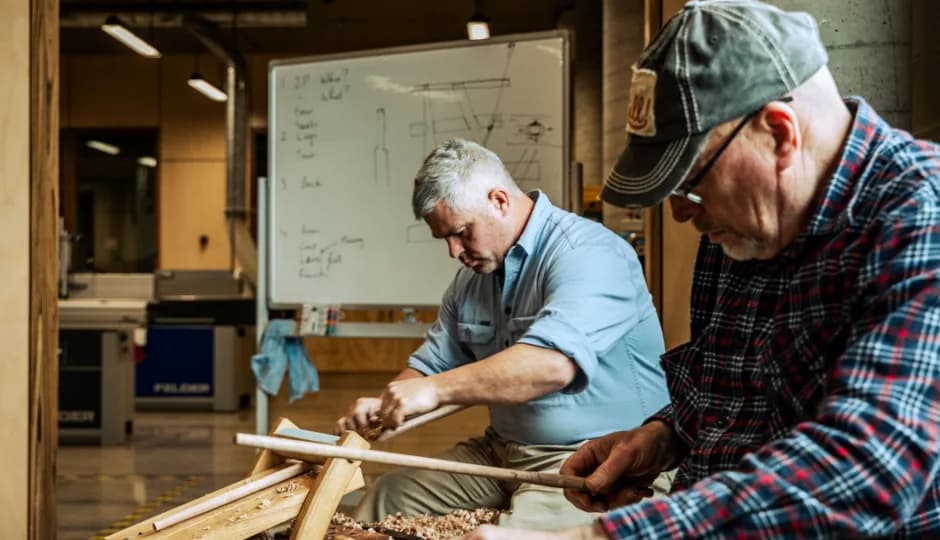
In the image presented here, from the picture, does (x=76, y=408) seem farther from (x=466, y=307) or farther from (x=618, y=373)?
(x=618, y=373)

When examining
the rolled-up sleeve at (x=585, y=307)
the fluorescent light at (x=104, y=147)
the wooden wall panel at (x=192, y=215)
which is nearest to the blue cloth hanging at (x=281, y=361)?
the rolled-up sleeve at (x=585, y=307)

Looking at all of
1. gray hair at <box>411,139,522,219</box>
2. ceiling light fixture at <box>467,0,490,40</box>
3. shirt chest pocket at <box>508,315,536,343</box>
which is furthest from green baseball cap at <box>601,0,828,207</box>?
ceiling light fixture at <box>467,0,490,40</box>

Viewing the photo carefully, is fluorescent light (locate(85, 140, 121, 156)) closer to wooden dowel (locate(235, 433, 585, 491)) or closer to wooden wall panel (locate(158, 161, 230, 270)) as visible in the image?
wooden wall panel (locate(158, 161, 230, 270))

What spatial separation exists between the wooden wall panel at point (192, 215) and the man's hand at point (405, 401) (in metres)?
11.8

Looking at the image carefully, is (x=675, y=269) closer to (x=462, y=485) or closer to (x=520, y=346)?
(x=462, y=485)

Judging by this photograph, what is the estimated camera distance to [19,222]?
3619 mm

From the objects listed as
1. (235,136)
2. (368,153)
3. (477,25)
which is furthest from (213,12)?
(368,153)

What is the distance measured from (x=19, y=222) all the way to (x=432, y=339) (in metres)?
1.74

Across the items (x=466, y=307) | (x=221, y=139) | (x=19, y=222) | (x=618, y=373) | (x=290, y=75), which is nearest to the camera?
(x=618, y=373)

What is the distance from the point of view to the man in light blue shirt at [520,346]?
7.00ft

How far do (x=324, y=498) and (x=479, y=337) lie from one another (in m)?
1.19

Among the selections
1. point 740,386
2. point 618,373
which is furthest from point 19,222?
point 740,386

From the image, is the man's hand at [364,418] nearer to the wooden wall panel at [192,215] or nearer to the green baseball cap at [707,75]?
the green baseball cap at [707,75]

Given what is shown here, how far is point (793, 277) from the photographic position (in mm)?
1241
